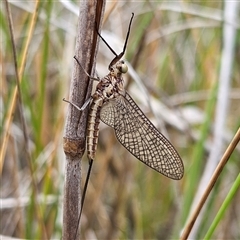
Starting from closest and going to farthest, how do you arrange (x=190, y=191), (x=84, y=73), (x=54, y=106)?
(x=84, y=73), (x=190, y=191), (x=54, y=106)

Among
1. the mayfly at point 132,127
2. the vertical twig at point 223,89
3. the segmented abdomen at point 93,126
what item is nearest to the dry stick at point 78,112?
the segmented abdomen at point 93,126

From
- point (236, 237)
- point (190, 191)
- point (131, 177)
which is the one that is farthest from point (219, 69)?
point (236, 237)

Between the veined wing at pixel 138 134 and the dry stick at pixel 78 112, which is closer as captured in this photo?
the dry stick at pixel 78 112

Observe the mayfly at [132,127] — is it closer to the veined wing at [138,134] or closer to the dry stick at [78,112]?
the veined wing at [138,134]

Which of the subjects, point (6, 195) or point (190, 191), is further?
point (6, 195)

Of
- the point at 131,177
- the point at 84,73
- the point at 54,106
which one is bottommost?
the point at 131,177

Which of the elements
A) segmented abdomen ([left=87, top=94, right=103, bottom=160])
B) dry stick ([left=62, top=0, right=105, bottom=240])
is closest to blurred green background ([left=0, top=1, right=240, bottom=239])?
segmented abdomen ([left=87, top=94, right=103, bottom=160])

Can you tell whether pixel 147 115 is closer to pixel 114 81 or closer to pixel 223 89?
pixel 223 89

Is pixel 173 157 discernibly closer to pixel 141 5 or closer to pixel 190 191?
pixel 190 191
